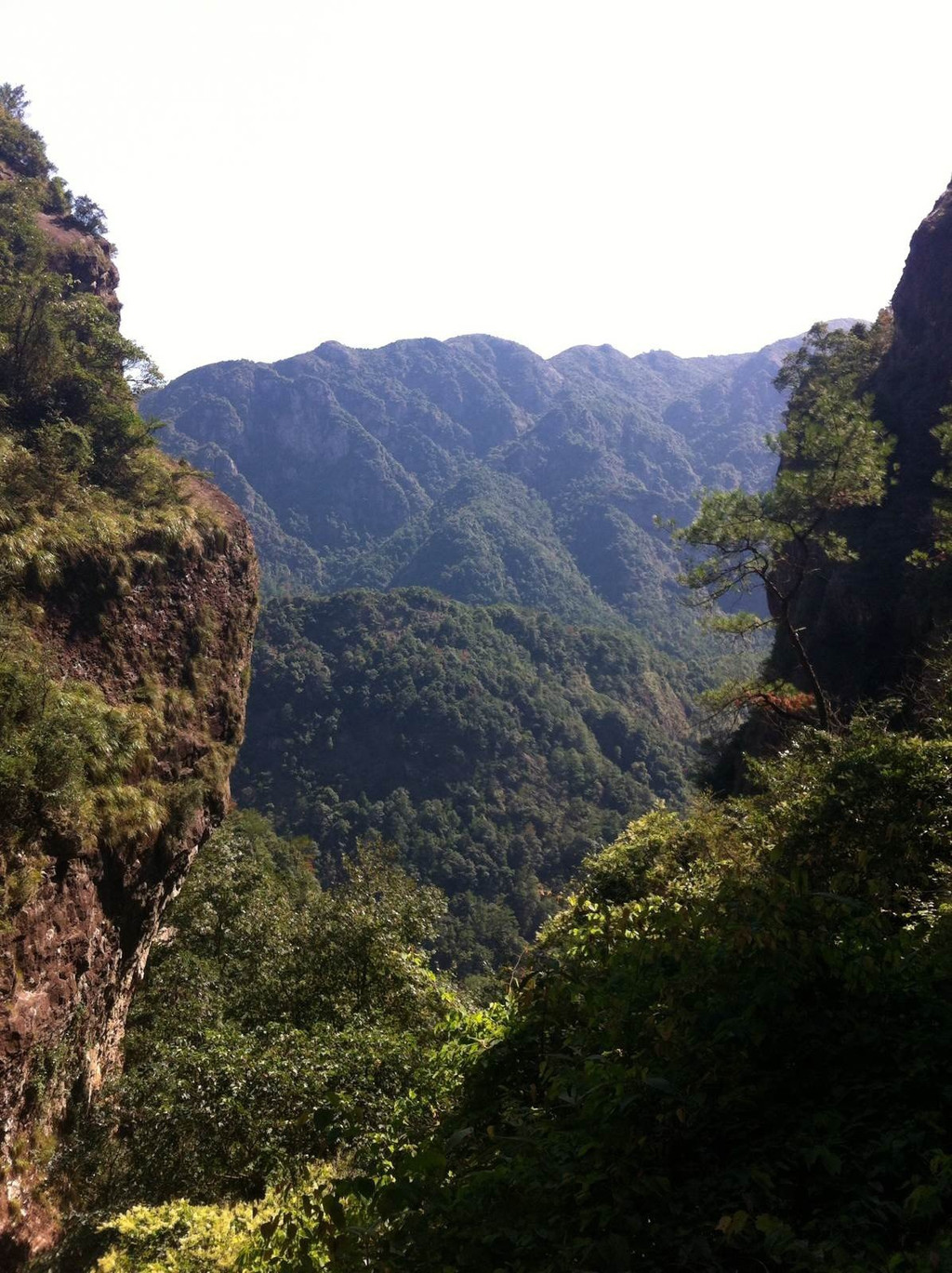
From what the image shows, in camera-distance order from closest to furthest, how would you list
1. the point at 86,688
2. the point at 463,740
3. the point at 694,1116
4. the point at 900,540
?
the point at 694,1116 < the point at 86,688 < the point at 900,540 < the point at 463,740

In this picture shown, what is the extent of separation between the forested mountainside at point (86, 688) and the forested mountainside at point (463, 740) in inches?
2113

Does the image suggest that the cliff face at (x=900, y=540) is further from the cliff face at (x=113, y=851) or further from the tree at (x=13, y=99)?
the tree at (x=13, y=99)

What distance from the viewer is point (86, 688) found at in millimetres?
12766

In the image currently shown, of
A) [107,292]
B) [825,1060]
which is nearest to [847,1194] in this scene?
[825,1060]

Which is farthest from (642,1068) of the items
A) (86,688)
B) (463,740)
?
(463,740)

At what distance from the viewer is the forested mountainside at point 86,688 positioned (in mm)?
9352

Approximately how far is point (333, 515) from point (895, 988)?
18928 centimetres

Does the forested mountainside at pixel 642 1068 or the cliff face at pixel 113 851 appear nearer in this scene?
the forested mountainside at pixel 642 1068

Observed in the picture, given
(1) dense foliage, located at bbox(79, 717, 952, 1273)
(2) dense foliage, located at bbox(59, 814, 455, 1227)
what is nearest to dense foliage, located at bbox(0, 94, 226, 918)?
(2) dense foliage, located at bbox(59, 814, 455, 1227)

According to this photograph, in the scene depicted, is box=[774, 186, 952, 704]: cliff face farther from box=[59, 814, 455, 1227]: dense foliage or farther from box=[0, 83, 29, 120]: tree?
box=[0, 83, 29, 120]: tree

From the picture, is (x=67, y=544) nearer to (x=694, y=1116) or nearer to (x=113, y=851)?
(x=113, y=851)

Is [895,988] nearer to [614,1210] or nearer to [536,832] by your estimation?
[614,1210]

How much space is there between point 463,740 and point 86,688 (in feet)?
274

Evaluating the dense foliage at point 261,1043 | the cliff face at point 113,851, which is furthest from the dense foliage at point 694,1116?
the cliff face at point 113,851
